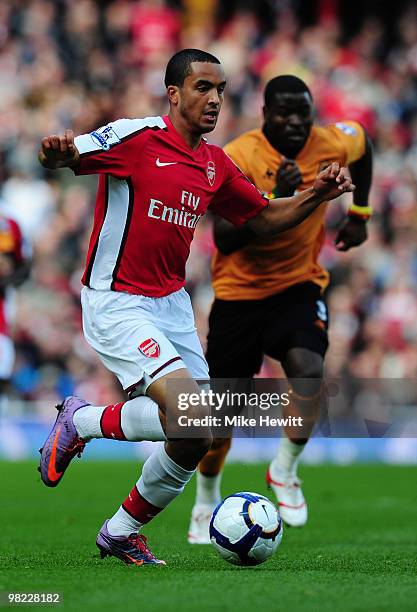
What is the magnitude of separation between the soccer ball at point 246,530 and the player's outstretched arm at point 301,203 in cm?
163

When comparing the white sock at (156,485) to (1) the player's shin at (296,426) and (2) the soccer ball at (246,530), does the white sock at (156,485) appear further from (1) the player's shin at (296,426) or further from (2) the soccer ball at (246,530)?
(1) the player's shin at (296,426)

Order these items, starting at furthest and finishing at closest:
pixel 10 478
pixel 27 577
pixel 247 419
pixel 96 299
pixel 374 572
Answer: pixel 10 478, pixel 247 419, pixel 96 299, pixel 374 572, pixel 27 577

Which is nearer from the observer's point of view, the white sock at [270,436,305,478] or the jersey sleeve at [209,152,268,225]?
the jersey sleeve at [209,152,268,225]

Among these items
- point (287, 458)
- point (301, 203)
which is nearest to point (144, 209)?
point (301, 203)

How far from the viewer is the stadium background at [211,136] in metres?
15.9

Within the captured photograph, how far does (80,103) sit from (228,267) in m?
9.92

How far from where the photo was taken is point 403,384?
15773mm

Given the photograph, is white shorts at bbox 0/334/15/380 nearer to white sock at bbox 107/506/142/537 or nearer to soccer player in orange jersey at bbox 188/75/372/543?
soccer player in orange jersey at bbox 188/75/372/543

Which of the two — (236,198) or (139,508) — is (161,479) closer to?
(139,508)

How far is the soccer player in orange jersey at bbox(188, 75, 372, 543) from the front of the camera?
8.21 metres

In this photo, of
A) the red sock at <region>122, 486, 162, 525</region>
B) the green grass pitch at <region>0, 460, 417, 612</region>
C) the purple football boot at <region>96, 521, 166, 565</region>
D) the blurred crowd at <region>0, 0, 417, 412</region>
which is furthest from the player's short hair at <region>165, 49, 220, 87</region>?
the blurred crowd at <region>0, 0, 417, 412</region>

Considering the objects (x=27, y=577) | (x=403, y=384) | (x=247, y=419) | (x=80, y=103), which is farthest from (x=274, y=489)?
(x=80, y=103)

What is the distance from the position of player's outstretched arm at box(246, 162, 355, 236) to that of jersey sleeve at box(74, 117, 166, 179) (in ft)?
3.28

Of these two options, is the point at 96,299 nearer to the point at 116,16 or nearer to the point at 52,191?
the point at 52,191
